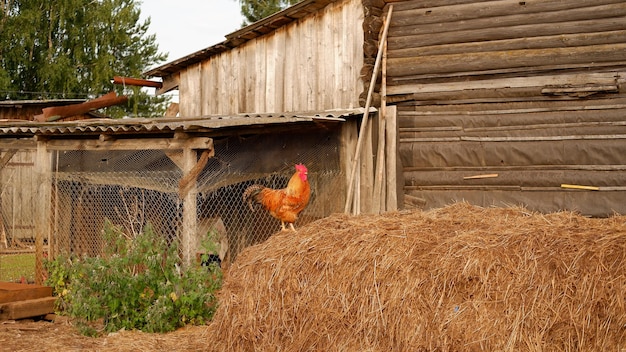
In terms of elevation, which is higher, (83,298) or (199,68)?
(199,68)

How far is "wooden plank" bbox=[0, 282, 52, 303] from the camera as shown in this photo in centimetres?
845

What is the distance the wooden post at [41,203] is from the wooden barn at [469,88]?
10.6 ft

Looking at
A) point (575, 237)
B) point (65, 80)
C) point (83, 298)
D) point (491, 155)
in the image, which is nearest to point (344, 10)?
point (491, 155)

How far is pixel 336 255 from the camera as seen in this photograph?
18.5 feet

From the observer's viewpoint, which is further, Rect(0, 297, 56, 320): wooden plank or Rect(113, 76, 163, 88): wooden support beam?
Rect(113, 76, 163, 88): wooden support beam

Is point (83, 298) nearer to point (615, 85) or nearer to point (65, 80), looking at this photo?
point (615, 85)

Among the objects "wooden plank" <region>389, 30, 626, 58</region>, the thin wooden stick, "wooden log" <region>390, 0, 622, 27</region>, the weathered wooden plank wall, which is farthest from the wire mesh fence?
"wooden log" <region>390, 0, 622, 27</region>

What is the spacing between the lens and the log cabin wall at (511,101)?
9.45 metres

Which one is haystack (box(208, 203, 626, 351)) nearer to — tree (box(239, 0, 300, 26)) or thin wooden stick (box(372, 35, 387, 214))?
thin wooden stick (box(372, 35, 387, 214))

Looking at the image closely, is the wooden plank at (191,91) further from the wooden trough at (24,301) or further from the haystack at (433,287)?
the haystack at (433,287)

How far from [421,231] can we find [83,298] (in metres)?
3.81

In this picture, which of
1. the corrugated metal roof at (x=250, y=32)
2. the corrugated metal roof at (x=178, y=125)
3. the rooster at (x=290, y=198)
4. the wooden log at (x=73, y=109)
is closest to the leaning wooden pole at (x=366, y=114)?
the corrugated metal roof at (x=178, y=125)

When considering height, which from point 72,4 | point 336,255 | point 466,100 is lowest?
point 336,255

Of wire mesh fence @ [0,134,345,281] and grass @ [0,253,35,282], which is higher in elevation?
wire mesh fence @ [0,134,345,281]
